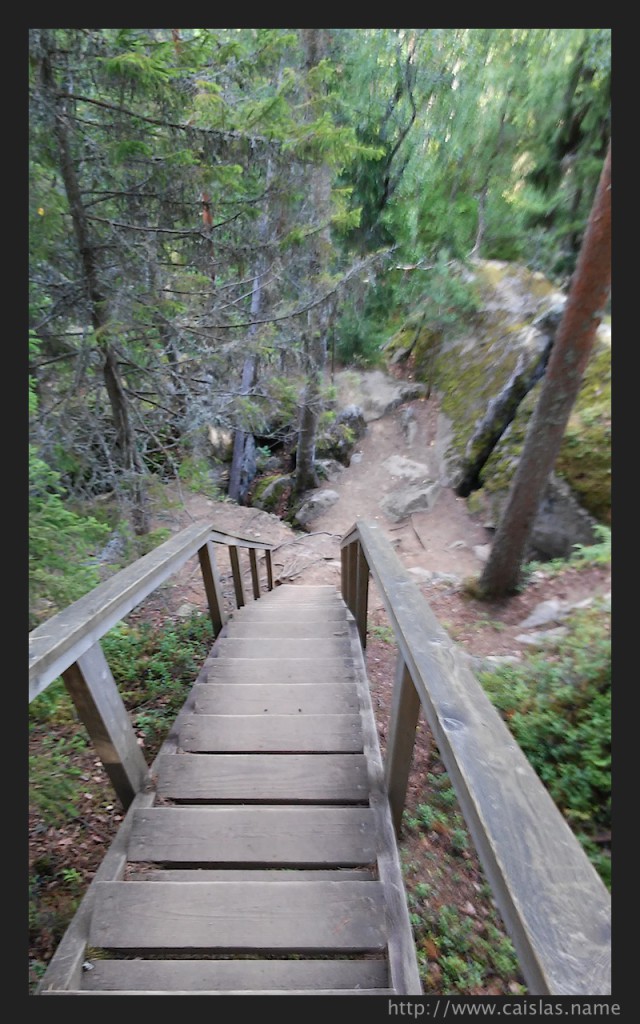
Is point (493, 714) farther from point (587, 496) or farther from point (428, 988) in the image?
point (587, 496)

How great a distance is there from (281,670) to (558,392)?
301 cm

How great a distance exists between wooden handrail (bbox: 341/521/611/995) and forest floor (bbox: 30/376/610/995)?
1.32 m

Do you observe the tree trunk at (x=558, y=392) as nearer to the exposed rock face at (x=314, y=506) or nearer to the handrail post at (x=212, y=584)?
the handrail post at (x=212, y=584)

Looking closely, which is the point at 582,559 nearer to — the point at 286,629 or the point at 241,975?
the point at 286,629

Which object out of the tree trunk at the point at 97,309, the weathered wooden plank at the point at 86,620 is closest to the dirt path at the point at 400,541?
the tree trunk at the point at 97,309

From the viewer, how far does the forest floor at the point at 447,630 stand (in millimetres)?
1889

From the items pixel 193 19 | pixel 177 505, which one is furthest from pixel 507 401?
pixel 193 19

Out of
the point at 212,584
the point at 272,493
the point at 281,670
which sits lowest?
the point at 272,493

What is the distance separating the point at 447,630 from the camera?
3230 millimetres

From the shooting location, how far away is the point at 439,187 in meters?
4.22

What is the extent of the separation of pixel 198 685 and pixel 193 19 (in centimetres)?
380

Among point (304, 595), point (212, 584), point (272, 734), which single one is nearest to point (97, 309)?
point (212, 584)

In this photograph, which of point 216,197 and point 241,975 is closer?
point 241,975

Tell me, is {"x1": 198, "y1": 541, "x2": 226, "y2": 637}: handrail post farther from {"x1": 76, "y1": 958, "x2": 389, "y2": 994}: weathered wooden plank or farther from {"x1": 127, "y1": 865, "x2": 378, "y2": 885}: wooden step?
{"x1": 76, "y1": 958, "x2": 389, "y2": 994}: weathered wooden plank
